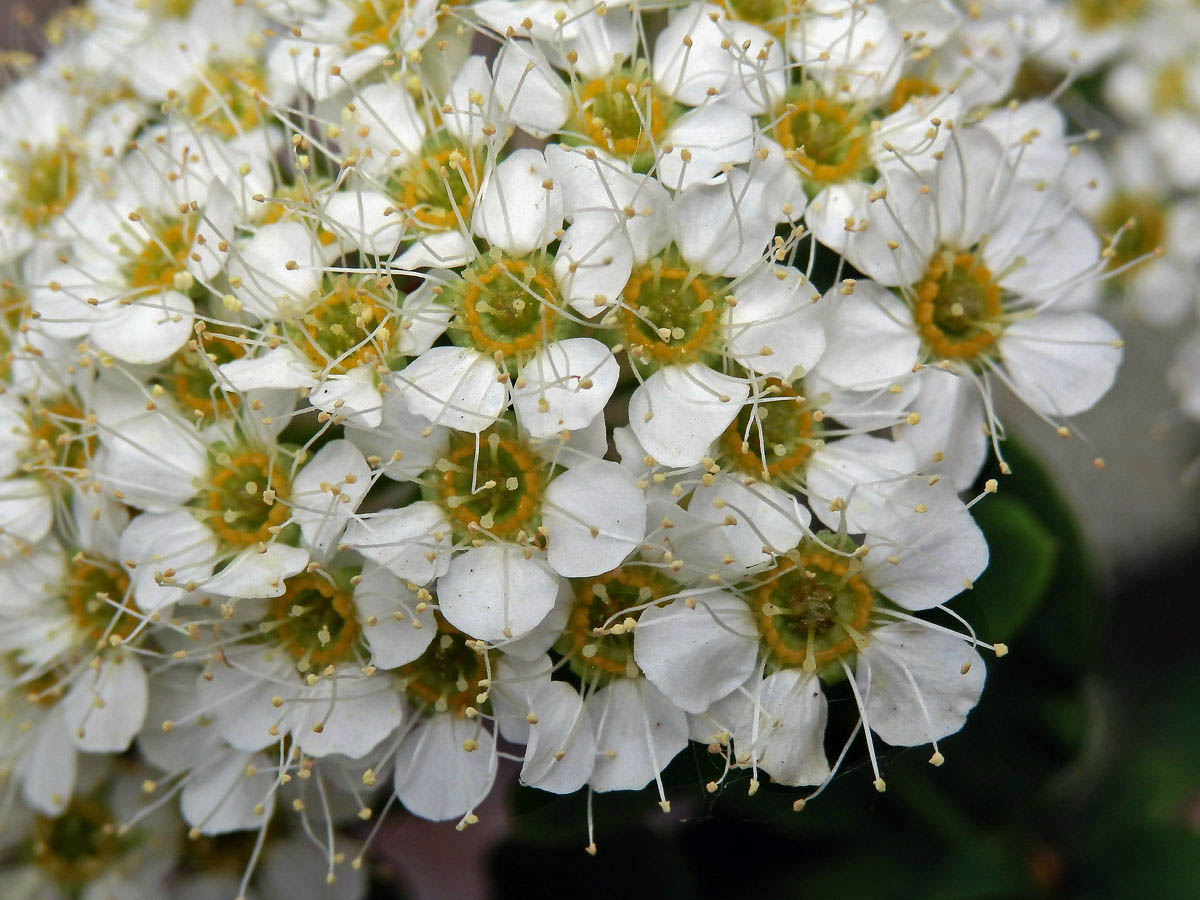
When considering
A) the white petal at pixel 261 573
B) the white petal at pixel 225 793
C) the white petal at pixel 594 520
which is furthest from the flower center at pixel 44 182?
the white petal at pixel 594 520

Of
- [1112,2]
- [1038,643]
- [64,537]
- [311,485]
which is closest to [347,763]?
[311,485]

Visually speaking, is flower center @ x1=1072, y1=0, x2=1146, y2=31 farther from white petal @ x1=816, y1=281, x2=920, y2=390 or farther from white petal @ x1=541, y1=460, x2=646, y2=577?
white petal @ x1=541, y1=460, x2=646, y2=577

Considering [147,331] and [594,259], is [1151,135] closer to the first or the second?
[594,259]

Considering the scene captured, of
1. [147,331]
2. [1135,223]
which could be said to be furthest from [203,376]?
[1135,223]

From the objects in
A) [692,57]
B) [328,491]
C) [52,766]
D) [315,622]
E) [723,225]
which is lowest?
[52,766]

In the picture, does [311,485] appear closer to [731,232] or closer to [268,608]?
[268,608]

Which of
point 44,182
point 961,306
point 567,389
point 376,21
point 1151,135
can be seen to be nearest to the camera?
point 567,389

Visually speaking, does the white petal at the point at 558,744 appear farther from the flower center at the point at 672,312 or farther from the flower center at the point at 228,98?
the flower center at the point at 228,98
